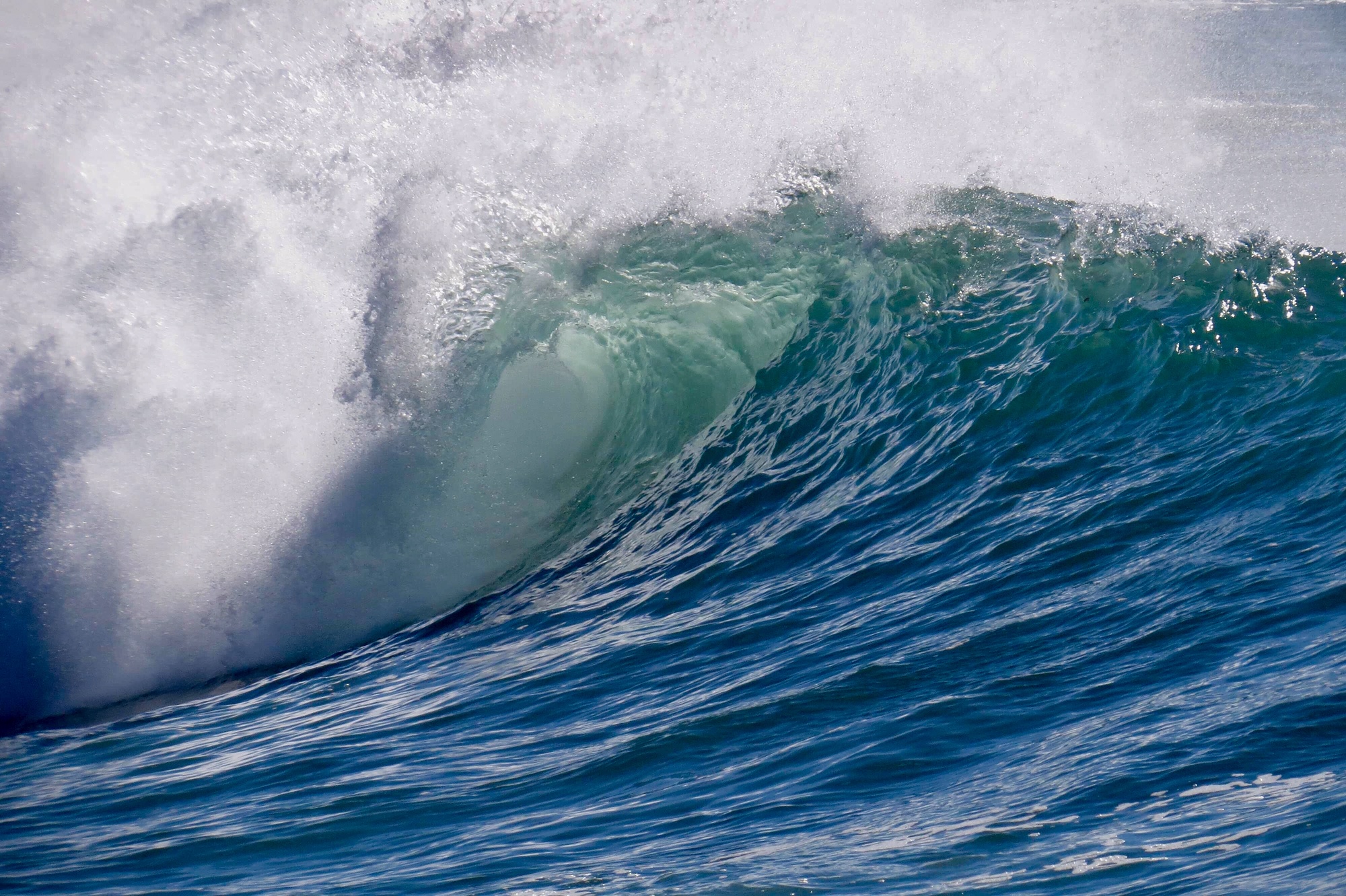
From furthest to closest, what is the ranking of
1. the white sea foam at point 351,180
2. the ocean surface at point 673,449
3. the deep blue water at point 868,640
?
the white sea foam at point 351,180, the ocean surface at point 673,449, the deep blue water at point 868,640

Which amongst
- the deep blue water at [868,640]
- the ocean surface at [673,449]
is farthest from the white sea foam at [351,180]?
the deep blue water at [868,640]

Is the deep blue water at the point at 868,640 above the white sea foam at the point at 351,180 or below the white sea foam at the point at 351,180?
below

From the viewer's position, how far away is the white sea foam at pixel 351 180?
714 centimetres

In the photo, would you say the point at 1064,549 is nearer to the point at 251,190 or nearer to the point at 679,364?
the point at 679,364

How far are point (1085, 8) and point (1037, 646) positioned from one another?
22.7 ft

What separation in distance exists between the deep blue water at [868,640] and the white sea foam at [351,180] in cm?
45

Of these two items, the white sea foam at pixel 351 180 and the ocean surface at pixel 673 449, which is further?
the white sea foam at pixel 351 180

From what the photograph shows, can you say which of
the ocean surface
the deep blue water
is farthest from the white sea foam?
the deep blue water

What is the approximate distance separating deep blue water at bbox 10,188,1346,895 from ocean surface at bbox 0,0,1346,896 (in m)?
0.03

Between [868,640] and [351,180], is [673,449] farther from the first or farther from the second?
[868,640]

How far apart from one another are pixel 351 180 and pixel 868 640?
529 cm

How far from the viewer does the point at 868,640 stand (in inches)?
198

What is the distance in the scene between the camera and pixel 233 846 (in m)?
4.09

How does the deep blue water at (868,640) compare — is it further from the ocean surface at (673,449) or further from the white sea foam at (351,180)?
the white sea foam at (351,180)
